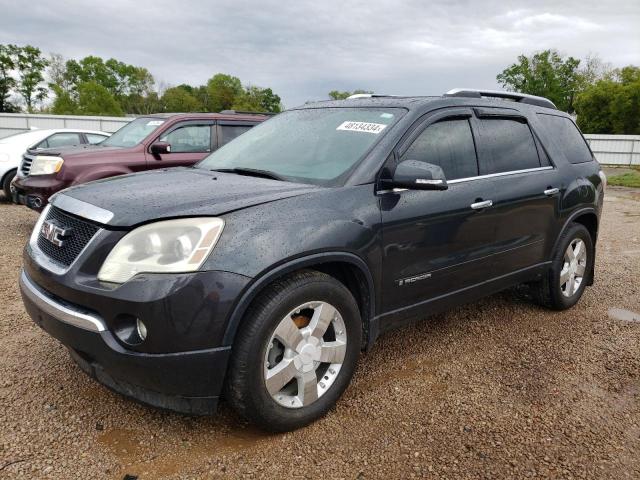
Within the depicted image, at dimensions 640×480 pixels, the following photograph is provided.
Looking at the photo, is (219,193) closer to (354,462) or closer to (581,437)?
(354,462)

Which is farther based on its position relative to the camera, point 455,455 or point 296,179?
point 296,179

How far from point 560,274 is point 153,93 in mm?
87923

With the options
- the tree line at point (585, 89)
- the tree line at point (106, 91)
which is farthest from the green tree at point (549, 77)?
the tree line at point (106, 91)

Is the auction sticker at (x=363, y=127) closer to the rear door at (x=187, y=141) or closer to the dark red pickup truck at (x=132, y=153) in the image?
the dark red pickup truck at (x=132, y=153)

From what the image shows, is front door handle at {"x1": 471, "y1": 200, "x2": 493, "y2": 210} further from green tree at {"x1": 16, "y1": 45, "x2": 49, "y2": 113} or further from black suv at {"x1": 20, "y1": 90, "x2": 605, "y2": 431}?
green tree at {"x1": 16, "y1": 45, "x2": 49, "y2": 113}

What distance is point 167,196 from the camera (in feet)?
8.44

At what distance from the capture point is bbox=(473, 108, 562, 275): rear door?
3656 millimetres

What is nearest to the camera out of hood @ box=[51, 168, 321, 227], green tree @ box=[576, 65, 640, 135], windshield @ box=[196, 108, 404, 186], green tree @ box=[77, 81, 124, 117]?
hood @ box=[51, 168, 321, 227]

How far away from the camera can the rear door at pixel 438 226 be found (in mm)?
2971

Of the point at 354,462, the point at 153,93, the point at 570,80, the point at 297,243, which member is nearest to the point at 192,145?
the point at 297,243

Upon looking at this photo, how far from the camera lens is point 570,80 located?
202 ft

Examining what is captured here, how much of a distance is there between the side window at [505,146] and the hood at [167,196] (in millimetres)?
1528

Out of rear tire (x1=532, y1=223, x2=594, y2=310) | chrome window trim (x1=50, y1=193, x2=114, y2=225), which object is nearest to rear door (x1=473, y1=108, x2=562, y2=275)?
rear tire (x1=532, y1=223, x2=594, y2=310)

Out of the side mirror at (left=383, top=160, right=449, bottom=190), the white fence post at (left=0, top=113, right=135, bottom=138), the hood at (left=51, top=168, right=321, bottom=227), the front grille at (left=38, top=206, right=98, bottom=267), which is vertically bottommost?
the front grille at (left=38, top=206, right=98, bottom=267)
